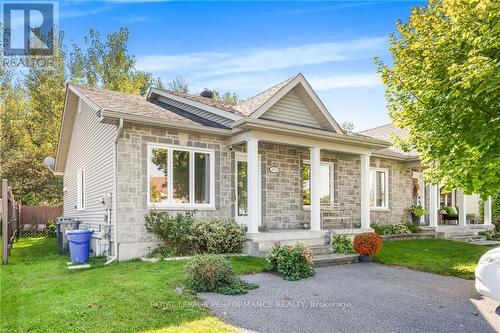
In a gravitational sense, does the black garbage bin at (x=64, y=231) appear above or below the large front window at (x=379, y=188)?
below

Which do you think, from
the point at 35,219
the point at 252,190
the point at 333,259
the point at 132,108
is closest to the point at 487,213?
the point at 333,259

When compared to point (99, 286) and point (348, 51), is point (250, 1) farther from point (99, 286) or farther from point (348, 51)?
point (99, 286)

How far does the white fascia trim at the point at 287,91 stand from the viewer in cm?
1085

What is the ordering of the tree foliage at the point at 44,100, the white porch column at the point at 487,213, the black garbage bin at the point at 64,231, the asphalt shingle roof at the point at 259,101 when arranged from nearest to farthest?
the asphalt shingle roof at the point at 259,101 → the black garbage bin at the point at 64,231 → the white porch column at the point at 487,213 → the tree foliage at the point at 44,100

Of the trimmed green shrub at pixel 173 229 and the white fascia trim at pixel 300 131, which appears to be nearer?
the trimmed green shrub at pixel 173 229

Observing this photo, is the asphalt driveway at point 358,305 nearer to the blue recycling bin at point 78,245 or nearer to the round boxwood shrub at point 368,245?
the round boxwood shrub at point 368,245

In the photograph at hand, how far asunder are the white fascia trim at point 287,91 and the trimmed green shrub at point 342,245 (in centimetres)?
357

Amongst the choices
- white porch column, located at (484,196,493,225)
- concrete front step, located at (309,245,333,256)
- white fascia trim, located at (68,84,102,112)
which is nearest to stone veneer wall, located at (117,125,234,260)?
white fascia trim, located at (68,84,102,112)

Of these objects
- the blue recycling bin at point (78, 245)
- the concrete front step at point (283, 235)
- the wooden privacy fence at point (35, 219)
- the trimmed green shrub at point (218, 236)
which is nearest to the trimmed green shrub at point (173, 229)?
the trimmed green shrub at point (218, 236)

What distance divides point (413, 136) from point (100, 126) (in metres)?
9.03

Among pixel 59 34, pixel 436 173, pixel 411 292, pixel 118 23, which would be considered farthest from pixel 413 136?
pixel 59 34

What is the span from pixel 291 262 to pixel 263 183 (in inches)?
178

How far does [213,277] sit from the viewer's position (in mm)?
6480

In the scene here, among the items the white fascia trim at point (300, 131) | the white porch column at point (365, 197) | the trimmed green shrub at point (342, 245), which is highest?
the white fascia trim at point (300, 131)
